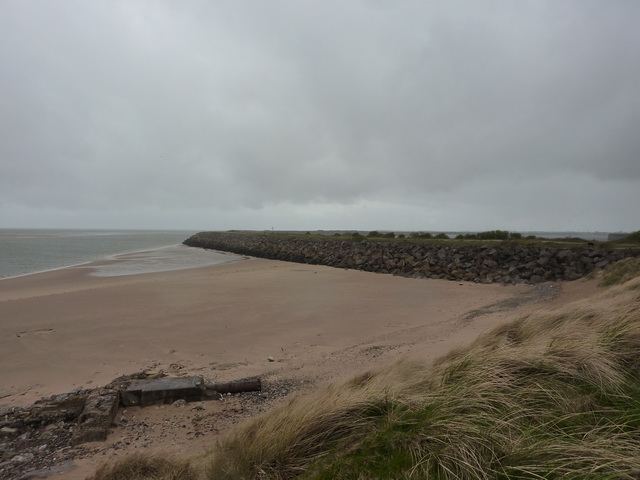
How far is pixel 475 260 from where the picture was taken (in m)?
20.9

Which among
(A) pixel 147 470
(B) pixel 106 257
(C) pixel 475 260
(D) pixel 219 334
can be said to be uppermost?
(C) pixel 475 260

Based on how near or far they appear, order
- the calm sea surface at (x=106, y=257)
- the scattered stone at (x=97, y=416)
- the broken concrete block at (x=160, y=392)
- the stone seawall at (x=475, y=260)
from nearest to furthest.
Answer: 1. the scattered stone at (x=97, y=416)
2. the broken concrete block at (x=160, y=392)
3. the stone seawall at (x=475, y=260)
4. the calm sea surface at (x=106, y=257)

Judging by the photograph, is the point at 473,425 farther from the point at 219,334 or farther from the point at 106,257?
the point at 106,257

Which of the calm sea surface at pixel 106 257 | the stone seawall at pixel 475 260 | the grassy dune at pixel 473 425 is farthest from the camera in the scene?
the calm sea surface at pixel 106 257

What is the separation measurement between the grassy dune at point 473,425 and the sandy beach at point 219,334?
4.66 ft

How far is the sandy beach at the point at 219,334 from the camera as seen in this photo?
16.5 ft

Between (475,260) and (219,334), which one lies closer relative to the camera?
(219,334)

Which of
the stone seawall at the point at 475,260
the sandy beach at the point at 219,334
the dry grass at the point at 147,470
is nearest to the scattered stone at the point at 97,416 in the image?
the sandy beach at the point at 219,334

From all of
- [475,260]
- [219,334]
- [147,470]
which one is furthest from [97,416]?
[475,260]

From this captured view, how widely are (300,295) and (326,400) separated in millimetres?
10903


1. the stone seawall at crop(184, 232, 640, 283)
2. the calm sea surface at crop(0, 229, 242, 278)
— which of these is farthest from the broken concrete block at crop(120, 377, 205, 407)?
the calm sea surface at crop(0, 229, 242, 278)

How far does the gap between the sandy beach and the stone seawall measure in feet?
7.61

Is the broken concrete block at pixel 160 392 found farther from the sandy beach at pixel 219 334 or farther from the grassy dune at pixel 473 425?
the grassy dune at pixel 473 425

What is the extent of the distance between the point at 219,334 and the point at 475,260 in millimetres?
16491
